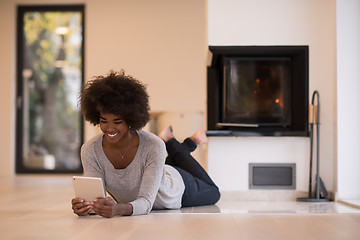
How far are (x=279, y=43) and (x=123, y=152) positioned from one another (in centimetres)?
184

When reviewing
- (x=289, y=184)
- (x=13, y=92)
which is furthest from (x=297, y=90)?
(x=13, y=92)

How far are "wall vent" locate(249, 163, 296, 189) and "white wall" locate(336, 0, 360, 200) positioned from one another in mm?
372

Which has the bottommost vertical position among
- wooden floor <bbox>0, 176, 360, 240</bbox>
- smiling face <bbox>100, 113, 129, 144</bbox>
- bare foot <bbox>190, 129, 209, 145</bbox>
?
wooden floor <bbox>0, 176, 360, 240</bbox>

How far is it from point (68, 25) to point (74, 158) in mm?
2248

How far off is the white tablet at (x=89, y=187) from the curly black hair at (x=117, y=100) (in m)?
0.35

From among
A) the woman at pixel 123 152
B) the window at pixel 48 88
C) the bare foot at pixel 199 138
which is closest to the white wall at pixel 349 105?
the bare foot at pixel 199 138

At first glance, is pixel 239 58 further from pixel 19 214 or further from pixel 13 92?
pixel 13 92

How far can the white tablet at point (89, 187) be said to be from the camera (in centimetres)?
257

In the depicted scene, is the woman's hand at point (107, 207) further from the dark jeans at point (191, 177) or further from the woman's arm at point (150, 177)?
the dark jeans at point (191, 177)

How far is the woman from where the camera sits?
2615 millimetres

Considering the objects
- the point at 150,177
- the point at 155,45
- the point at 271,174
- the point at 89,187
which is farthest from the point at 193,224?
the point at 155,45

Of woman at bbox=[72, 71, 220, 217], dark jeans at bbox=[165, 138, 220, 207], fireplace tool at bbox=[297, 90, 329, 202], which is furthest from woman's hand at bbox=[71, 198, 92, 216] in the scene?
fireplace tool at bbox=[297, 90, 329, 202]

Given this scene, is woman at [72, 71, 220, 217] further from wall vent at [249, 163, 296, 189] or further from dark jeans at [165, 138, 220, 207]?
wall vent at [249, 163, 296, 189]

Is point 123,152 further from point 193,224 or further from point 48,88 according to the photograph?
point 48,88
